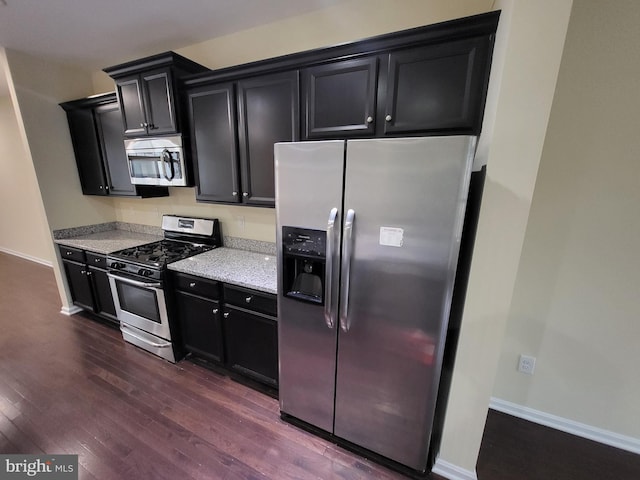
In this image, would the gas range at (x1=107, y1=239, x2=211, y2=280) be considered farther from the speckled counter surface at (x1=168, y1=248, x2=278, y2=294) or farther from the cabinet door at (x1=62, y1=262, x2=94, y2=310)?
the cabinet door at (x1=62, y1=262, x2=94, y2=310)

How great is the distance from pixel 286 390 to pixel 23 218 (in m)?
6.17

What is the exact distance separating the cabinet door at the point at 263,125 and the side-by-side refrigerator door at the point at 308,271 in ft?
1.69

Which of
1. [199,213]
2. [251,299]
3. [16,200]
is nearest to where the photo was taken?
[251,299]

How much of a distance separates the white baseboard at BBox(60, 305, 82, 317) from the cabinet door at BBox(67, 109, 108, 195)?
56.0 inches

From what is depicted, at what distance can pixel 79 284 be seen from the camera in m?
2.98

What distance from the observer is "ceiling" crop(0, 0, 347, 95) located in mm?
1826

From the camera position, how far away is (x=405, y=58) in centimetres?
141

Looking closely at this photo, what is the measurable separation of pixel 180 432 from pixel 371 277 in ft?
5.49

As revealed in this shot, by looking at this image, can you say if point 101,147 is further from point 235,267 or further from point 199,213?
point 235,267

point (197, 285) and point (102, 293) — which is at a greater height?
point (197, 285)

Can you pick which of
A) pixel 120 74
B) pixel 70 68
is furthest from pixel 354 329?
pixel 70 68

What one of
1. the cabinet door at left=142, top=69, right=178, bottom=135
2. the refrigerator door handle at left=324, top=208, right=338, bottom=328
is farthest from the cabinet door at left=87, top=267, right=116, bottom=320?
the refrigerator door handle at left=324, top=208, right=338, bottom=328

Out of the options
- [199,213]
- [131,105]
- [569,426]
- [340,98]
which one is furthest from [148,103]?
[569,426]

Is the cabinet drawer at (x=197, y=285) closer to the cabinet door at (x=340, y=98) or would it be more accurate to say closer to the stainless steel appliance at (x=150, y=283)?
the stainless steel appliance at (x=150, y=283)
